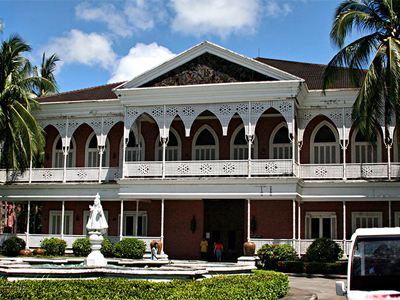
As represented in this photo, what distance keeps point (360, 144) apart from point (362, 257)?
1608cm

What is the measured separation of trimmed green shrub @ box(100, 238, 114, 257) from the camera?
24.8m

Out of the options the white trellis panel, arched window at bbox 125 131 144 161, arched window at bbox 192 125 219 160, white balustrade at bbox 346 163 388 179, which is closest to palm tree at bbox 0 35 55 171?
arched window at bbox 125 131 144 161

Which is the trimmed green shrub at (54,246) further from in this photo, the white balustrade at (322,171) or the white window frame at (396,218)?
the white window frame at (396,218)

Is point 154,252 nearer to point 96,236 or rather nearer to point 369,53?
point 96,236

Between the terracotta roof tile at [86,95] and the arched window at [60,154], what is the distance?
7.16 feet

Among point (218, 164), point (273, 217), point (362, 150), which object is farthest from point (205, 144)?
point (362, 150)

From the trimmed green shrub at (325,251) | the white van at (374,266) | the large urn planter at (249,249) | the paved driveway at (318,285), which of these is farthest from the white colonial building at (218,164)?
the white van at (374,266)

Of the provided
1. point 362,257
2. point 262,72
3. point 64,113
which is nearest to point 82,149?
point 64,113

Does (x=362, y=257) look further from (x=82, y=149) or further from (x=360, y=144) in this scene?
(x=82, y=149)

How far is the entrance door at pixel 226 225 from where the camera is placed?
87.0 feet

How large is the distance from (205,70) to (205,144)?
436 cm

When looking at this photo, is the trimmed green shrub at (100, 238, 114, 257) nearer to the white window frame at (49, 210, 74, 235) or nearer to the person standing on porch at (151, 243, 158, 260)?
the person standing on porch at (151, 243, 158, 260)

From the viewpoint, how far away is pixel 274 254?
74.8ft

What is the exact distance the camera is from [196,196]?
25062 millimetres
